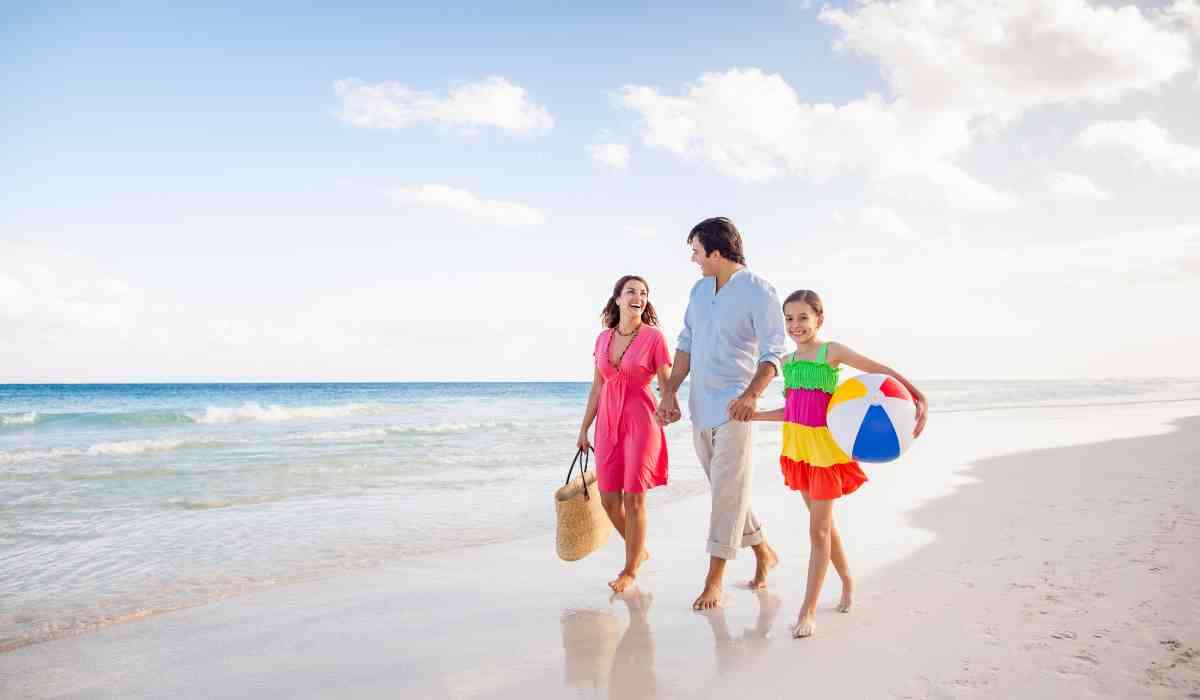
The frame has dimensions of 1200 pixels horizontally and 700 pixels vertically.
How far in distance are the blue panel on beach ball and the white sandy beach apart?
87 cm

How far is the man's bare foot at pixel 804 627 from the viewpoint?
11.8ft

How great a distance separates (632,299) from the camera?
4.65m

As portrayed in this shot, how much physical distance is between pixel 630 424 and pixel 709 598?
1114 mm

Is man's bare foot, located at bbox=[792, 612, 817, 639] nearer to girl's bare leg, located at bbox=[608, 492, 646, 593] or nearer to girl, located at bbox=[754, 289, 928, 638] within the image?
girl, located at bbox=[754, 289, 928, 638]

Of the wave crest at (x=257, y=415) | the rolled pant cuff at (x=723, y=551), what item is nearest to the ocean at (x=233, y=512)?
the rolled pant cuff at (x=723, y=551)

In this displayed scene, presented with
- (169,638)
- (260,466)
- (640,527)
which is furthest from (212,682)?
(260,466)

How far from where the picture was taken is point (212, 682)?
130 inches

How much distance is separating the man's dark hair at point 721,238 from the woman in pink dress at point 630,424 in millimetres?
548

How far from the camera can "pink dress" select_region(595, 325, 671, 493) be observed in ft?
14.8

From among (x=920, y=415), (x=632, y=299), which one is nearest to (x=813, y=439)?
(x=920, y=415)

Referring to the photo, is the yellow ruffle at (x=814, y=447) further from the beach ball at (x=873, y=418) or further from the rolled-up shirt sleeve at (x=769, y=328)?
the rolled-up shirt sleeve at (x=769, y=328)

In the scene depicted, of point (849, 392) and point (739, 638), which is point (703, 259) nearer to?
point (849, 392)

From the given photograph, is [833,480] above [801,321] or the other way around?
the other way around

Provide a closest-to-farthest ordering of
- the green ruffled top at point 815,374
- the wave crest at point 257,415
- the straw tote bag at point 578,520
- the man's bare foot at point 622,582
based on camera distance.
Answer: the green ruffled top at point 815,374 < the man's bare foot at point 622,582 < the straw tote bag at point 578,520 < the wave crest at point 257,415
